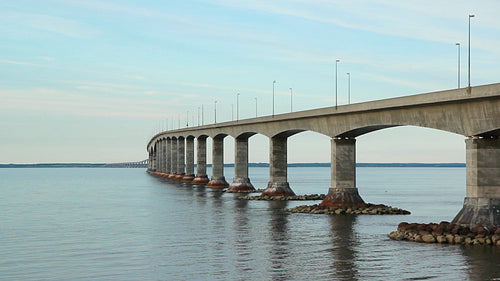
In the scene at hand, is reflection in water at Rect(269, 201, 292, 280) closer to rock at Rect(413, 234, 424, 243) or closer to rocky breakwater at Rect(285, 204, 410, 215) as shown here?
rocky breakwater at Rect(285, 204, 410, 215)

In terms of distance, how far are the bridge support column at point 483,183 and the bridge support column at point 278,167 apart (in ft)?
131

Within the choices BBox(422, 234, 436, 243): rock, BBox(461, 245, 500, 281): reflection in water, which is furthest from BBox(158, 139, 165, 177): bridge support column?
BBox(461, 245, 500, 281): reflection in water

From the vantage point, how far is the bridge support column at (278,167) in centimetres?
8231

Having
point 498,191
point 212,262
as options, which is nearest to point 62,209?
point 212,262

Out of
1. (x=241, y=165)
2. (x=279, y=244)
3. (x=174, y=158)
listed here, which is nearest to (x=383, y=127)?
(x=279, y=244)

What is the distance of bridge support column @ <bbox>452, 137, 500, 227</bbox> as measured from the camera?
4253cm

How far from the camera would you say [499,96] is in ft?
135

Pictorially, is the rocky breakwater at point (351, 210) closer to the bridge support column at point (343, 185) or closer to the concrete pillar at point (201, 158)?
the bridge support column at point (343, 185)

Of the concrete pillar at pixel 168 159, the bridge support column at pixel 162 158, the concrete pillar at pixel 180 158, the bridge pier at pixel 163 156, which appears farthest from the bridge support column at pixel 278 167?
the bridge support column at pixel 162 158

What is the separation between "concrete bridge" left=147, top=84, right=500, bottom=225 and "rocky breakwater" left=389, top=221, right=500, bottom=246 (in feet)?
4.57

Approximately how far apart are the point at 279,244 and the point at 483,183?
13.4 metres

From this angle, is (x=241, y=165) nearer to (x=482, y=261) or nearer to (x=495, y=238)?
(x=495, y=238)

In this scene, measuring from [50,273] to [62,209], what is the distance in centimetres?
4052

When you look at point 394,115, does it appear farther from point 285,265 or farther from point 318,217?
point 285,265
